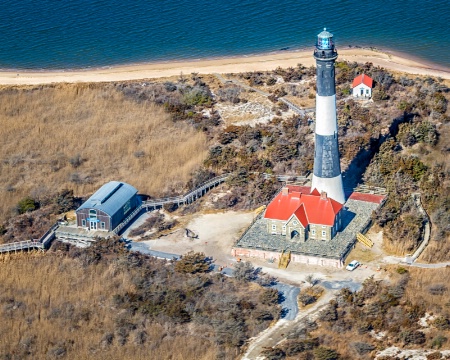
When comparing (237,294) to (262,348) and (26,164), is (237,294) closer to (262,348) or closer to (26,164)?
(262,348)

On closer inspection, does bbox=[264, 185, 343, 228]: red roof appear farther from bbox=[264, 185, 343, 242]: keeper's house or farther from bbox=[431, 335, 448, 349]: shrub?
bbox=[431, 335, 448, 349]: shrub

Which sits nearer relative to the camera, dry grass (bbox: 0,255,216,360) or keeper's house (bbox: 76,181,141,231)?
dry grass (bbox: 0,255,216,360)

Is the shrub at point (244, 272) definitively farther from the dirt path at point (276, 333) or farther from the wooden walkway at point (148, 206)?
the wooden walkway at point (148, 206)

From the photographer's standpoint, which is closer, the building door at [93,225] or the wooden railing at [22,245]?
the wooden railing at [22,245]

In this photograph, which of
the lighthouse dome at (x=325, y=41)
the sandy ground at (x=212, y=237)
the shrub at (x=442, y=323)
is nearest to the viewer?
the shrub at (x=442, y=323)

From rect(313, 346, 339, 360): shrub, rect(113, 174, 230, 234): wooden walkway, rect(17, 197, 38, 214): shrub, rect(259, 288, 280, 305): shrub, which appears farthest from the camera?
rect(17, 197, 38, 214): shrub

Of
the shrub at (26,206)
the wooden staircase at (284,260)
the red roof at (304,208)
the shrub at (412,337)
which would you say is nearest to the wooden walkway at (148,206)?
the shrub at (26,206)

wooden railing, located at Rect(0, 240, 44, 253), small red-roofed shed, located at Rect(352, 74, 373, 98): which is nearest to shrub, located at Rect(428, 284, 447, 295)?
wooden railing, located at Rect(0, 240, 44, 253)

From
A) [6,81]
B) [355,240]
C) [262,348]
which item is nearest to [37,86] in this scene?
[6,81]
